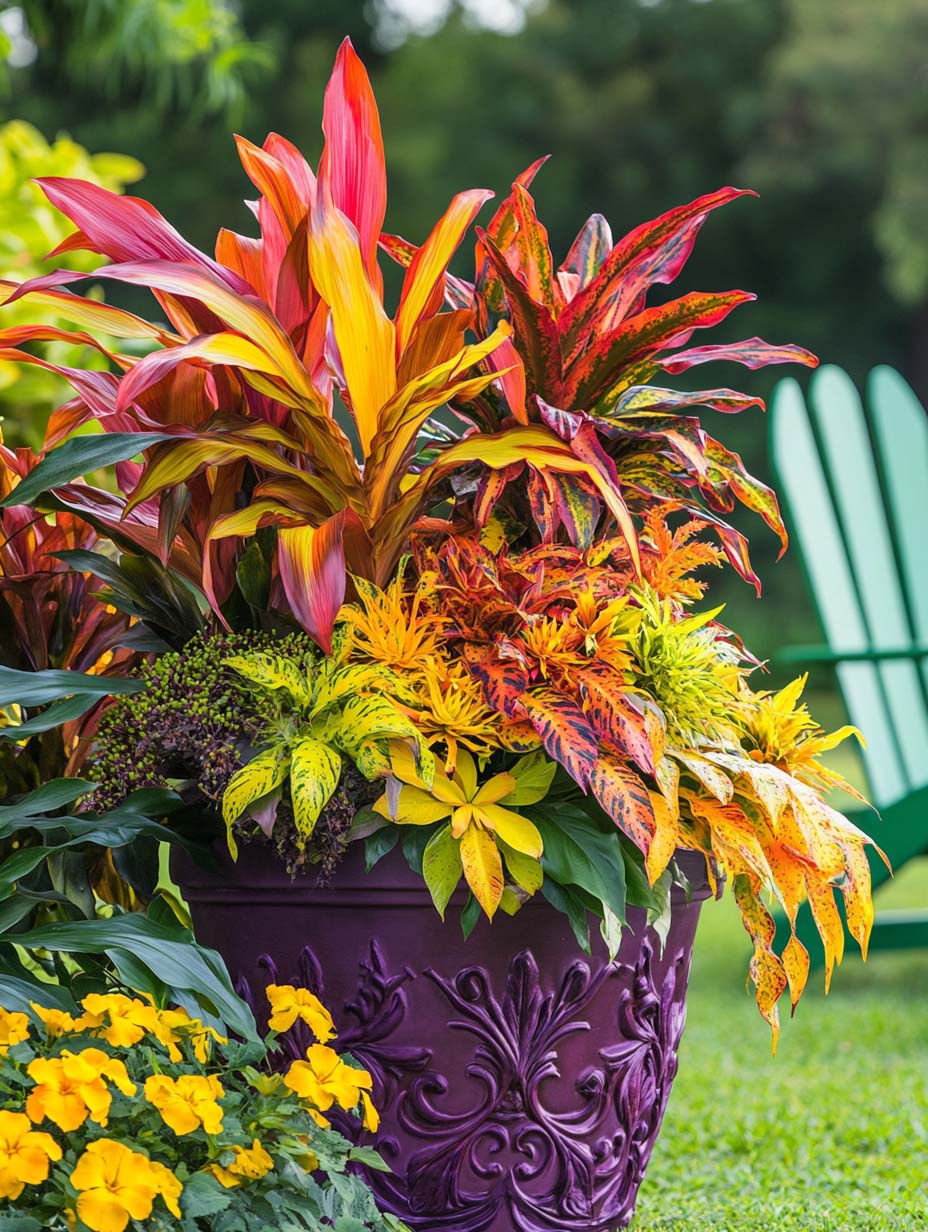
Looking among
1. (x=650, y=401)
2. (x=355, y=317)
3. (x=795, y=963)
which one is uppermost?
(x=355, y=317)

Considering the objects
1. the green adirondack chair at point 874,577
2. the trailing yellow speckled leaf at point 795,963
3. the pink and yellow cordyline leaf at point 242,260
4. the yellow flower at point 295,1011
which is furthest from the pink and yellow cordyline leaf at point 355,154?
the green adirondack chair at point 874,577

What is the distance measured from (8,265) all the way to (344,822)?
2.07 metres

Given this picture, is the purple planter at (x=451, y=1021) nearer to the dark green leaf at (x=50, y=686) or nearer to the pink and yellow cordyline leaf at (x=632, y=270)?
the dark green leaf at (x=50, y=686)

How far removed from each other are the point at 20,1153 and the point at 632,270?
1050mm

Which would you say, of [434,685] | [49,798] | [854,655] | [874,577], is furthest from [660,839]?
[874,577]

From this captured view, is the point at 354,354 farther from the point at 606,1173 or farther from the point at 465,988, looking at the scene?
the point at 606,1173

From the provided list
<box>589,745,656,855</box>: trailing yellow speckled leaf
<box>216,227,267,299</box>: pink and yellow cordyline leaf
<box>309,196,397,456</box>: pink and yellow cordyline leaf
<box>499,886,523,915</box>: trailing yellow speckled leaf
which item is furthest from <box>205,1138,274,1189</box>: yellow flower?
<box>216,227,267,299</box>: pink and yellow cordyline leaf

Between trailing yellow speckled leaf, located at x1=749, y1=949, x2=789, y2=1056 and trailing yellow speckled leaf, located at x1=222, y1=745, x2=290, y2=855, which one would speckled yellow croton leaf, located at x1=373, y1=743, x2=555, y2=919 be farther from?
trailing yellow speckled leaf, located at x1=749, y1=949, x2=789, y2=1056

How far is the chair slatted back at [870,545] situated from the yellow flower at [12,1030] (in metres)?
2.05

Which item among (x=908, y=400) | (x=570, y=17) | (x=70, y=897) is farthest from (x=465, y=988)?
(x=570, y=17)

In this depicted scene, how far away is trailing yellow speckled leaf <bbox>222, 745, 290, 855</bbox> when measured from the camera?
121 centimetres

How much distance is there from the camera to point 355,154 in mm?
1411

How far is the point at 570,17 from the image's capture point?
15.9 meters

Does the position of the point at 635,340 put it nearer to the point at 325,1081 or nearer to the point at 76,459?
the point at 76,459
